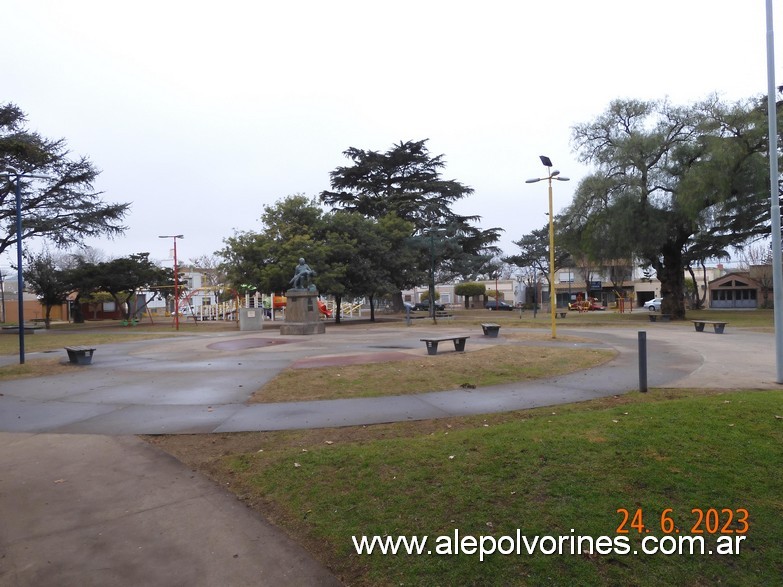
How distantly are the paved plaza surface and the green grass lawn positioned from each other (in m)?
0.38

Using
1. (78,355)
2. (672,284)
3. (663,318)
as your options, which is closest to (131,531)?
(78,355)

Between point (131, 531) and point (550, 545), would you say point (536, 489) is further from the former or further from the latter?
point (131, 531)

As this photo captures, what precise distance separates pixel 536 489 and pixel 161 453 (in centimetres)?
419

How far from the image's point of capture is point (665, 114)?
112ft

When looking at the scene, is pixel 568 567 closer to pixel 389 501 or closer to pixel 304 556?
→ pixel 389 501

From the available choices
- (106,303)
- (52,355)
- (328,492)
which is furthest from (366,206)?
(328,492)

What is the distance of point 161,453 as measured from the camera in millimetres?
5996

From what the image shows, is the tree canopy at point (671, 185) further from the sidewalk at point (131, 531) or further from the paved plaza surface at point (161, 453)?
the sidewalk at point (131, 531)

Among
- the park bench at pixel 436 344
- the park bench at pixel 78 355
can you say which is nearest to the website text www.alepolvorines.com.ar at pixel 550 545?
the park bench at pixel 436 344

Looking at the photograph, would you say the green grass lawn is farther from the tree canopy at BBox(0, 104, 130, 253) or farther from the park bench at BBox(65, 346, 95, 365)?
the tree canopy at BBox(0, 104, 130, 253)
